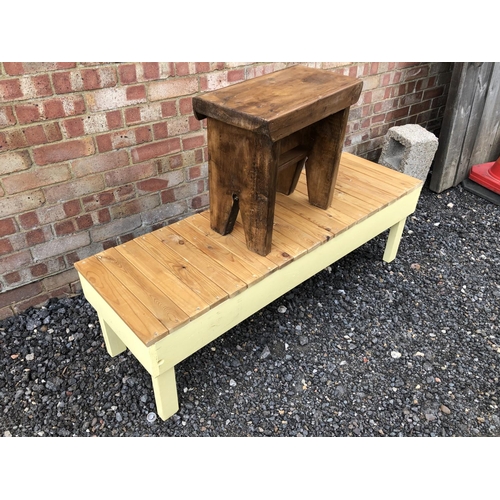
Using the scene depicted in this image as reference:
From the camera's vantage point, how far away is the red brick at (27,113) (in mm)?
1837

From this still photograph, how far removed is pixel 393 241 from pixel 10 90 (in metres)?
2.08

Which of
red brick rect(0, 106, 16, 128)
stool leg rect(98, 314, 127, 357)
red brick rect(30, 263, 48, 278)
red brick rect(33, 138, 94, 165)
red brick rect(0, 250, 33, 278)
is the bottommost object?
stool leg rect(98, 314, 127, 357)

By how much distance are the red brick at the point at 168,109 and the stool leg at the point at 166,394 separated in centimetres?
130

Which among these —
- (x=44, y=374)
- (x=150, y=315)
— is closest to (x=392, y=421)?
(x=150, y=315)

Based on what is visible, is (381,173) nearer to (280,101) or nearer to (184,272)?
(280,101)

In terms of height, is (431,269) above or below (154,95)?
below

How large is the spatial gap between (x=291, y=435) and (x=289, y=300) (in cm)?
77

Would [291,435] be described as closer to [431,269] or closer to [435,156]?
[431,269]

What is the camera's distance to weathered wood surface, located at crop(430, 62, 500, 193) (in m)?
3.02

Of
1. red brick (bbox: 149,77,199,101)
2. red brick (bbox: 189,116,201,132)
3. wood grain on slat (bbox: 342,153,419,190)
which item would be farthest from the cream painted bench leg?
red brick (bbox: 149,77,199,101)

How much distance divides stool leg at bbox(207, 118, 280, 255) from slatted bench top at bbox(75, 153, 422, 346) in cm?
11

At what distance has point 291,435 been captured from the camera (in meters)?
1.77

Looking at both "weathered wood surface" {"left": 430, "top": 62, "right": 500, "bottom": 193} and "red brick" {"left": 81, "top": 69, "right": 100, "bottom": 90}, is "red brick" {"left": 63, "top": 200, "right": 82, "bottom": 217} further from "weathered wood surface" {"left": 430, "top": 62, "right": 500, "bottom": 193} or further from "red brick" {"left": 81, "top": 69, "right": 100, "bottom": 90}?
"weathered wood surface" {"left": 430, "top": 62, "right": 500, "bottom": 193}

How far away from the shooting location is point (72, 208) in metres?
2.17
